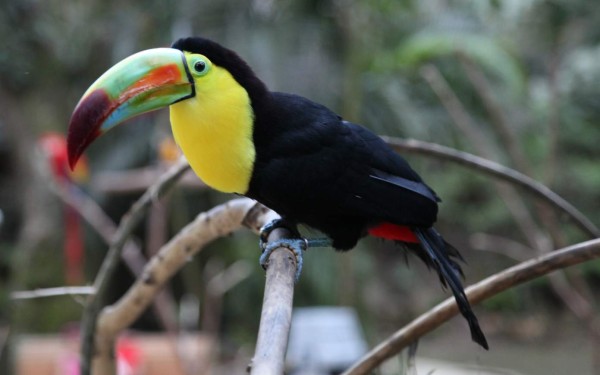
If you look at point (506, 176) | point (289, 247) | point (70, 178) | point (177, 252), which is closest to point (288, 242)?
point (289, 247)

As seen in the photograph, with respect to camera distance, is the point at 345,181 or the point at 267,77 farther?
the point at 267,77

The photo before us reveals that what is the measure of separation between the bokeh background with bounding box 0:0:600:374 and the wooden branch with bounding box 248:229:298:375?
157cm

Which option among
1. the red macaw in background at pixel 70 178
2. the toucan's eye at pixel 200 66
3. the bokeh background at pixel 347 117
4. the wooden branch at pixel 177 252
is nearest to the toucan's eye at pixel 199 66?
the toucan's eye at pixel 200 66

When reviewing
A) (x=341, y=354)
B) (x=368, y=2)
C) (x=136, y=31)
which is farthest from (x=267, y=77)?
(x=341, y=354)

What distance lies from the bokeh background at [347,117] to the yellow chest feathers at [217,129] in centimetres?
145

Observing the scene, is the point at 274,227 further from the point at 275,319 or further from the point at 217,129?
the point at 275,319

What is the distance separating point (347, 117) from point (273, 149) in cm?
206

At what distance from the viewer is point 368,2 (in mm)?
3146

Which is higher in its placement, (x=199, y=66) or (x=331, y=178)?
(x=199, y=66)

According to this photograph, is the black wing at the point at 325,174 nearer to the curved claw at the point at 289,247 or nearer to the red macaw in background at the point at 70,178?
the curved claw at the point at 289,247

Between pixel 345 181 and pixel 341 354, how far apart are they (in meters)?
1.15

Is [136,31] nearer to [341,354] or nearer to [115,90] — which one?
[341,354]

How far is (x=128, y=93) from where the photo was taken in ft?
3.03

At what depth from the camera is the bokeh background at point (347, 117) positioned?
10.9ft
